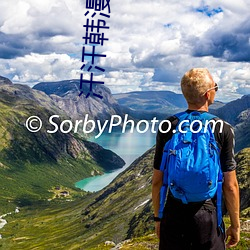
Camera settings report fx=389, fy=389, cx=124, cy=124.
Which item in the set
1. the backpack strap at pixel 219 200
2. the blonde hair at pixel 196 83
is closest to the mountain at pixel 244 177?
the backpack strap at pixel 219 200

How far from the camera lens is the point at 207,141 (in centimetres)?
1048

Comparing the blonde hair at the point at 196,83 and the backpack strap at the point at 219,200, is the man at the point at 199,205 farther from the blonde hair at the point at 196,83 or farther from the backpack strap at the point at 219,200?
the backpack strap at the point at 219,200

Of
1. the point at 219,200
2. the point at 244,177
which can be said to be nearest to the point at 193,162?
the point at 219,200

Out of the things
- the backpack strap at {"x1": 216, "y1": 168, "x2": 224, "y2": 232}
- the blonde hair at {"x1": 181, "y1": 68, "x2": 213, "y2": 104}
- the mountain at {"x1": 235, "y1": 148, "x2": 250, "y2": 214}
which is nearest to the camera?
the backpack strap at {"x1": 216, "y1": 168, "x2": 224, "y2": 232}

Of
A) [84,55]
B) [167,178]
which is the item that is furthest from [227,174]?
[84,55]

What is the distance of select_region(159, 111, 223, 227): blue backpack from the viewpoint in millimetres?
10227

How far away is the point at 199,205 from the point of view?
10.8 metres

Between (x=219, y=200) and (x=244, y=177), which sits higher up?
(x=219, y=200)

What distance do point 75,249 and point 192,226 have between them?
6051 inches

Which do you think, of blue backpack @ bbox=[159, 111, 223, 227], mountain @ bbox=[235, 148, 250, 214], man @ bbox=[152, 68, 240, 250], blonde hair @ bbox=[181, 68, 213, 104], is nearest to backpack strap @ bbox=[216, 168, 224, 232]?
blue backpack @ bbox=[159, 111, 223, 227]

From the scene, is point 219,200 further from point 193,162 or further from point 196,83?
point 196,83

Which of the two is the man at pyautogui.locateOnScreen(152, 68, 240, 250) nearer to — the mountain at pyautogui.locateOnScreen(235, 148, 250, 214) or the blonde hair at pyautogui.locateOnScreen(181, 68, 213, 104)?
the blonde hair at pyautogui.locateOnScreen(181, 68, 213, 104)

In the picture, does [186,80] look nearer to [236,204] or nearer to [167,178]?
[167,178]

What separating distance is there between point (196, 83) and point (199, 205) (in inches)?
134
